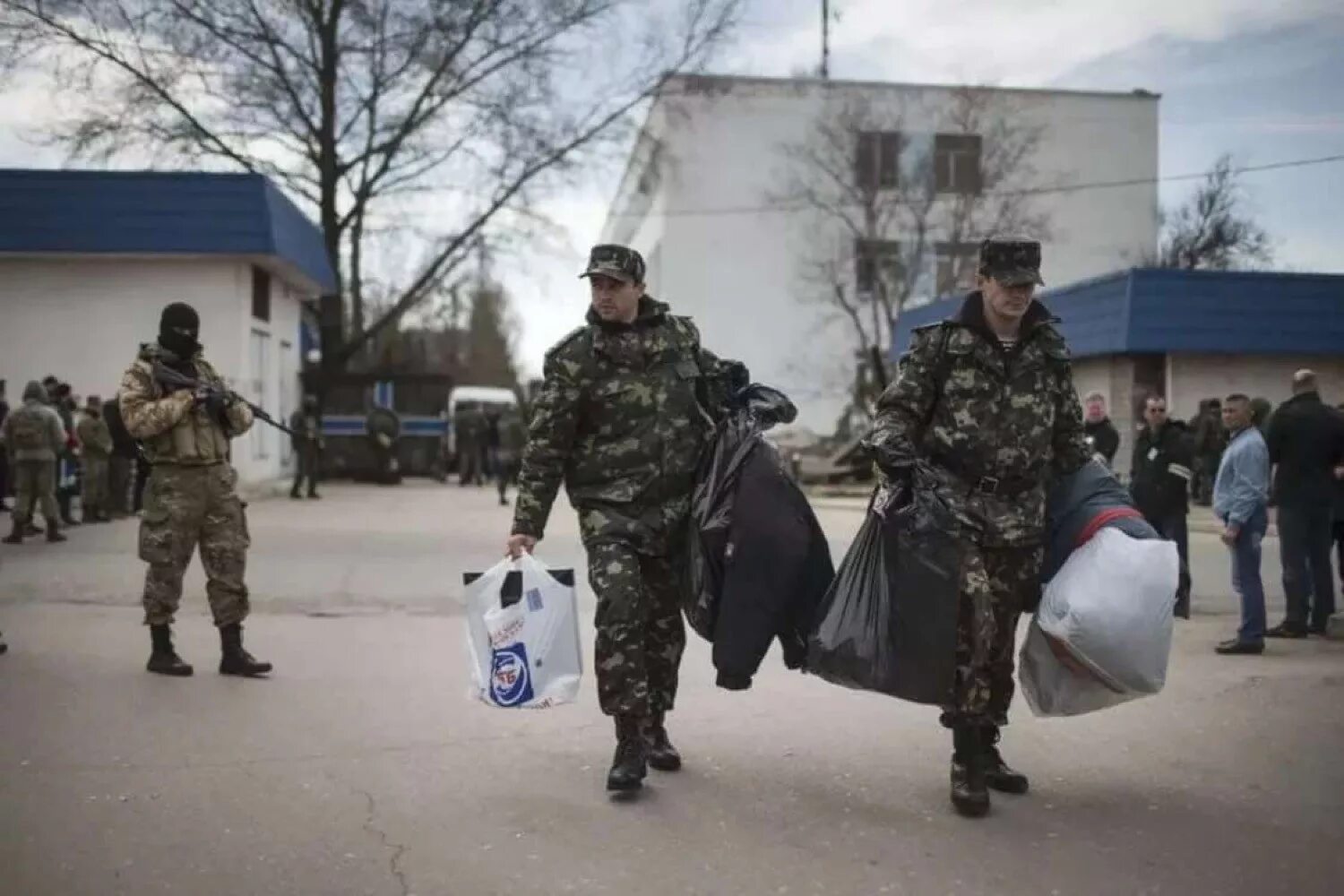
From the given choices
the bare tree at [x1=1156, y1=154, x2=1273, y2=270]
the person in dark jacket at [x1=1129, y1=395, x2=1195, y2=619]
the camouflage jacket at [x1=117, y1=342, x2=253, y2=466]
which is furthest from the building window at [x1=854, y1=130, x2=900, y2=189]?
the camouflage jacket at [x1=117, y1=342, x2=253, y2=466]

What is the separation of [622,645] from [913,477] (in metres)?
1.18

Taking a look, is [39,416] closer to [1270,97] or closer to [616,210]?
[1270,97]

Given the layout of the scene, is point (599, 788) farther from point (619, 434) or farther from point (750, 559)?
point (619, 434)

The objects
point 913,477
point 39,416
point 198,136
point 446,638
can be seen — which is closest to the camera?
point 913,477

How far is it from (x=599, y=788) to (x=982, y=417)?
1.91m

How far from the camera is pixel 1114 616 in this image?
4516 mm

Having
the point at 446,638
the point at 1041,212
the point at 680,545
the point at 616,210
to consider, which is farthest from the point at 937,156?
the point at 680,545

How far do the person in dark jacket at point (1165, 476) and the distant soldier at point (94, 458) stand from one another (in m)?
11.3

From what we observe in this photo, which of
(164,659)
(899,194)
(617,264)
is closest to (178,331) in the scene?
(164,659)

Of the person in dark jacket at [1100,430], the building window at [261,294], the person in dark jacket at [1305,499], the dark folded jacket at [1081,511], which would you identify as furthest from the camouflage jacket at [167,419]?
the building window at [261,294]

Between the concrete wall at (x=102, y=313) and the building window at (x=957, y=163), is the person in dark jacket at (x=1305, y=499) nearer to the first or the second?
the concrete wall at (x=102, y=313)

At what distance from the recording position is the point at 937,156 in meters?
37.5

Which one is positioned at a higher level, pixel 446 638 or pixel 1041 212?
pixel 1041 212

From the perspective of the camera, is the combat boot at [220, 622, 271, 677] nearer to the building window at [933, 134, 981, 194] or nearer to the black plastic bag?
the black plastic bag
